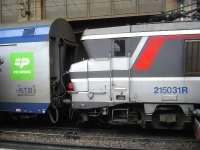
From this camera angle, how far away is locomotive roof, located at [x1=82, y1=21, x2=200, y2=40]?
11483 mm

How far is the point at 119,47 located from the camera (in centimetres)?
1211

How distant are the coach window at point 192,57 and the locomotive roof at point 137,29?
0.42 meters

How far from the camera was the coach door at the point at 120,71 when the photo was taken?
11.9 m

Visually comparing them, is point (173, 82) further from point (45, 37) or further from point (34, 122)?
point (34, 122)

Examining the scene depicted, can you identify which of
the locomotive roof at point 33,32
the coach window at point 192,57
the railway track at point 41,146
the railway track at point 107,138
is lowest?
the railway track at point 41,146

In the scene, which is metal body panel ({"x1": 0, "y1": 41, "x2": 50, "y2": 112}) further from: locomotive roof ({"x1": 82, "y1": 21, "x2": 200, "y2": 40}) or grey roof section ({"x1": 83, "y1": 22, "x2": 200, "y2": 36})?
grey roof section ({"x1": 83, "y1": 22, "x2": 200, "y2": 36})

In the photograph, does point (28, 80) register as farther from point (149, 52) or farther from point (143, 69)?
point (149, 52)

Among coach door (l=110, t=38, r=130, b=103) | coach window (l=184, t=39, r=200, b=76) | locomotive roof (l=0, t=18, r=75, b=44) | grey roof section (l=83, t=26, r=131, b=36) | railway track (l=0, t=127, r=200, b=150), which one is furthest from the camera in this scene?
locomotive roof (l=0, t=18, r=75, b=44)

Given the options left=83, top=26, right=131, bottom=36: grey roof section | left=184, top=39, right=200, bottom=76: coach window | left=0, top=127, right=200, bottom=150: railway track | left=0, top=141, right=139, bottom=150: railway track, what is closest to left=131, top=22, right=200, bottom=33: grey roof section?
left=83, top=26, right=131, bottom=36: grey roof section

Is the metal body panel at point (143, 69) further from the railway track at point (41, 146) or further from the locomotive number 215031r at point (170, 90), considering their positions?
the railway track at point (41, 146)

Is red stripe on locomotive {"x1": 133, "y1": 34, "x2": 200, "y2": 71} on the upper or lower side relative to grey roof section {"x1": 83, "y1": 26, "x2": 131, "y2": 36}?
lower

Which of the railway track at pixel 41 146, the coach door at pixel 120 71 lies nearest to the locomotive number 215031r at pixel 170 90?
the coach door at pixel 120 71

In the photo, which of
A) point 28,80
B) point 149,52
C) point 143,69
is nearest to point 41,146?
point 28,80

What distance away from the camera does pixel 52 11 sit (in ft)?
67.5
